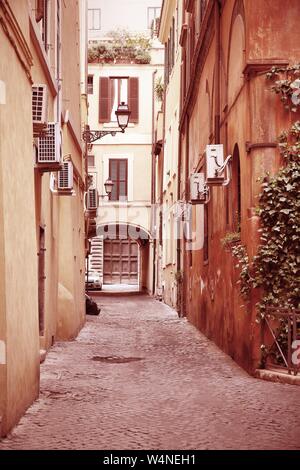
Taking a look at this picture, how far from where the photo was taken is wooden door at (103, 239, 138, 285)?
47188 mm

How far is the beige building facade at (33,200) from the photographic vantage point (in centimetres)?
693

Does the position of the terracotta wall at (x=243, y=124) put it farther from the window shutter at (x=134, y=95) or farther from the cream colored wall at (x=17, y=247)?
the window shutter at (x=134, y=95)

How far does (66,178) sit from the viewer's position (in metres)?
13.9

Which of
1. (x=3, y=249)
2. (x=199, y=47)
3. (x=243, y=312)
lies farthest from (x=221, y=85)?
(x=3, y=249)

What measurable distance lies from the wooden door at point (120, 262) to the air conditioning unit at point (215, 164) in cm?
3478

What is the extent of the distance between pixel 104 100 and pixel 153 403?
29092mm

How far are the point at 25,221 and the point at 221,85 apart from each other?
730 centimetres

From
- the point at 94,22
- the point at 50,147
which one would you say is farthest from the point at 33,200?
the point at 94,22

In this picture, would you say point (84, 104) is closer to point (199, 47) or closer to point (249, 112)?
point (199, 47)

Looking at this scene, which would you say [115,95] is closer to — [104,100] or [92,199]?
[104,100]

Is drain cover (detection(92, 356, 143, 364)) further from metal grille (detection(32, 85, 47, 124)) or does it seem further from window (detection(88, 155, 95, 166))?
window (detection(88, 155, 95, 166))

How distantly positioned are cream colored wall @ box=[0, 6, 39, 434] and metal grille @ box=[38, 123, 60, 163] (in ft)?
6.72

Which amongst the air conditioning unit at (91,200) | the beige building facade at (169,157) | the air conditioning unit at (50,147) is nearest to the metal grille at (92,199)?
the air conditioning unit at (91,200)

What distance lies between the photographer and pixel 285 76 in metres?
10.6
